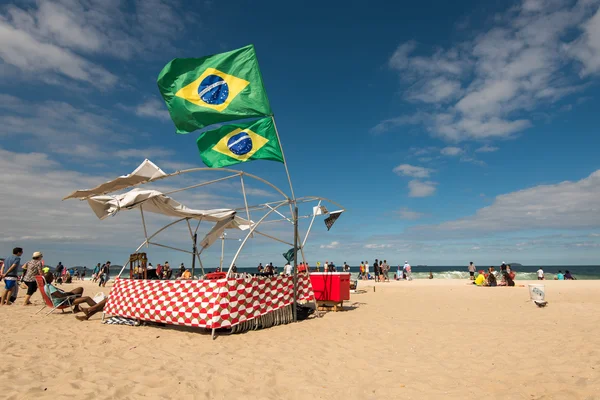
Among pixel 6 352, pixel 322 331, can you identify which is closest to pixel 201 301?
pixel 322 331

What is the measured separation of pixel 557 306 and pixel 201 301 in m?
11.7

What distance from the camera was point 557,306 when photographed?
40.1ft

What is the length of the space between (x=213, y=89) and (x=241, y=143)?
56.5 inches

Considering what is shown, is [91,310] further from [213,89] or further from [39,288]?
[213,89]

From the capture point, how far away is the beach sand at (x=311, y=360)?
4449 mm

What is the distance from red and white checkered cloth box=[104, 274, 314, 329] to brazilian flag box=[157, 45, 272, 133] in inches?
149

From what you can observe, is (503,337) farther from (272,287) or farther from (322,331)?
(272,287)

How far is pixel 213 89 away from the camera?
8.70 metres

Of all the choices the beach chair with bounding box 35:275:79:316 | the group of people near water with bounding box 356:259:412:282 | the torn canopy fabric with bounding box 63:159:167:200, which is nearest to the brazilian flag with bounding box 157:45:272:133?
the torn canopy fabric with bounding box 63:159:167:200

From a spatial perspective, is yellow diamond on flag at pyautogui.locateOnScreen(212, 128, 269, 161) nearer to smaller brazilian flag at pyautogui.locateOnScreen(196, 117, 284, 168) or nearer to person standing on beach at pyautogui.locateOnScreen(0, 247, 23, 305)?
smaller brazilian flag at pyautogui.locateOnScreen(196, 117, 284, 168)

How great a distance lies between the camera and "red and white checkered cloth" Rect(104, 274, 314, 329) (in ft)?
25.0

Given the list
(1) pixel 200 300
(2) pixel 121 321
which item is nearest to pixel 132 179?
(1) pixel 200 300

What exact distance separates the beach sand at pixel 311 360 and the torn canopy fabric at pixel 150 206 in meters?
2.78

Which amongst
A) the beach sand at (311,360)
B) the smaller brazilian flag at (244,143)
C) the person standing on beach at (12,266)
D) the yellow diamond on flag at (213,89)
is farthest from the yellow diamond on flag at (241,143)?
the person standing on beach at (12,266)
